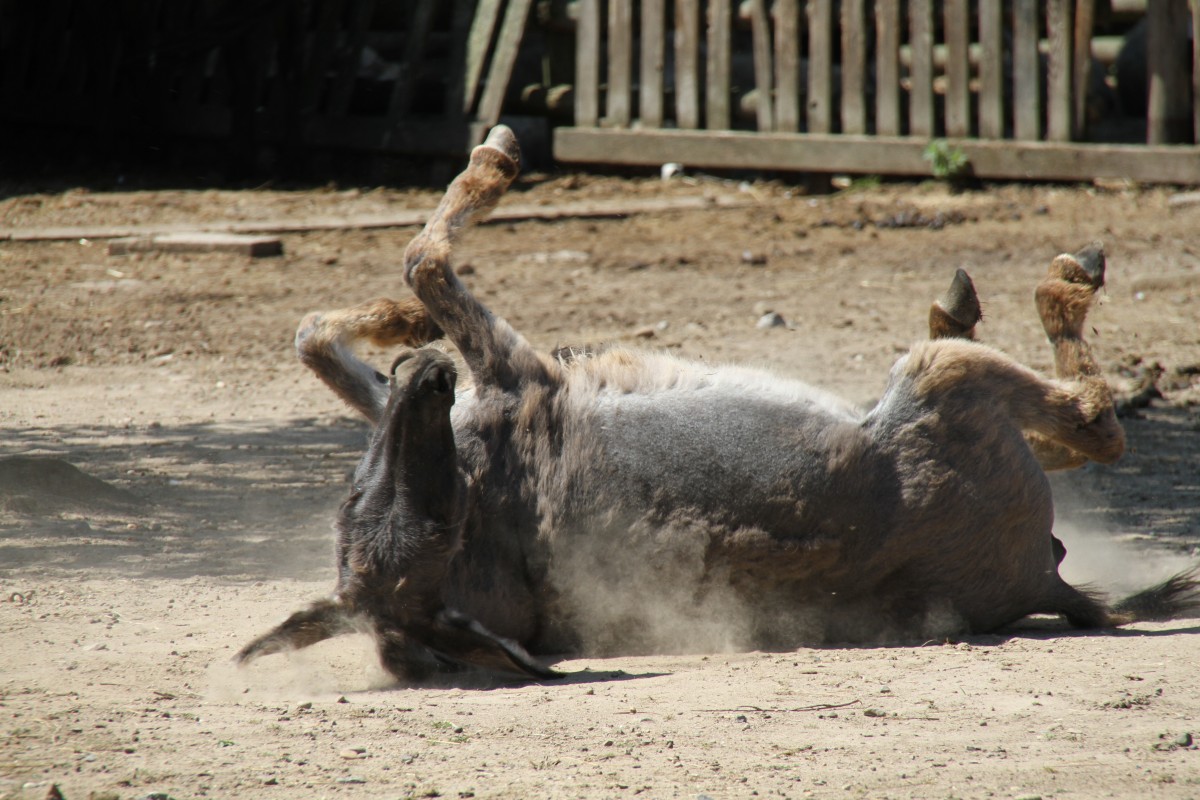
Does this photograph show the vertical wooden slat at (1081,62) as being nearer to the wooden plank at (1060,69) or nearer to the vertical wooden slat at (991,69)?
the wooden plank at (1060,69)

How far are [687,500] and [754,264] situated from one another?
5735 millimetres

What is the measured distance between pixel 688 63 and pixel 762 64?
2.30 feet

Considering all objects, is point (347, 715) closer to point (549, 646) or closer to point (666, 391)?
point (549, 646)

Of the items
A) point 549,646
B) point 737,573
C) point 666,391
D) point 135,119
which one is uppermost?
point 135,119

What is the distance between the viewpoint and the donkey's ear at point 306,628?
11.7ft

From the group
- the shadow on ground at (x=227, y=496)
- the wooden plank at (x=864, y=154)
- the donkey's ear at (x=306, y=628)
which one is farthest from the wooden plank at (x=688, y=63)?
the donkey's ear at (x=306, y=628)

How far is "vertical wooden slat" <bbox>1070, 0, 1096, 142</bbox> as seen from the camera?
10.3 metres

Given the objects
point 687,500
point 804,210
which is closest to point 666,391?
point 687,500

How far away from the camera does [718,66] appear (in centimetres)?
1176

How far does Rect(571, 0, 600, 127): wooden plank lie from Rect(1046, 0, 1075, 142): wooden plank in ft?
13.0

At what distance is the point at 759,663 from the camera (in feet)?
12.1

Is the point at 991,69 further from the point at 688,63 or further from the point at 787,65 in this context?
the point at 688,63

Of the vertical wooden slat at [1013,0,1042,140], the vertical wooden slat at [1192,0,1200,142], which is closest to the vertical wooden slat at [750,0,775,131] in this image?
the vertical wooden slat at [1013,0,1042,140]

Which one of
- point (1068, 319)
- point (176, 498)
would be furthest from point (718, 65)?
point (176, 498)
